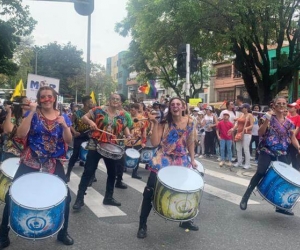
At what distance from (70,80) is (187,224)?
5236 cm

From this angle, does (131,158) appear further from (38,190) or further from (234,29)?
(234,29)

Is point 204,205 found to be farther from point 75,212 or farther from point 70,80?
point 70,80

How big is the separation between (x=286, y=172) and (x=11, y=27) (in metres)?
22.6

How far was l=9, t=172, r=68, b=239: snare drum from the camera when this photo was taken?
379 centimetres

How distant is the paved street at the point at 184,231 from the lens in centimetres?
463

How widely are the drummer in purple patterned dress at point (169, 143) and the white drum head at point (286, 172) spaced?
1.26m

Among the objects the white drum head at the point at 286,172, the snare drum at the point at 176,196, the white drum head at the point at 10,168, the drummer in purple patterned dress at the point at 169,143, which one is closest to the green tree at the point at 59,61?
the white drum head at the point at 10,168

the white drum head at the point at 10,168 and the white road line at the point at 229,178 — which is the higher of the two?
the white drum head at the point at 10,168

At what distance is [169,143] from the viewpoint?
4.99 m

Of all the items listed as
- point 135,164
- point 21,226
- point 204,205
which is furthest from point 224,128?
point 21,226

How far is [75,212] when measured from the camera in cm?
596

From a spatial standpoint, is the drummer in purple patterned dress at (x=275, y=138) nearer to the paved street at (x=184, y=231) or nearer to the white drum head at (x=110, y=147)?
the paved street at (x=184, y=231)

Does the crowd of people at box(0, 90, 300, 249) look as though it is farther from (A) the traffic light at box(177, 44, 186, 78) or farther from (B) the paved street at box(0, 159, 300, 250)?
(A) the traffic light at box(177, 44, 186, 78)

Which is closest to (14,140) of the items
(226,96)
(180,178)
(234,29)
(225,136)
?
(180,178)
